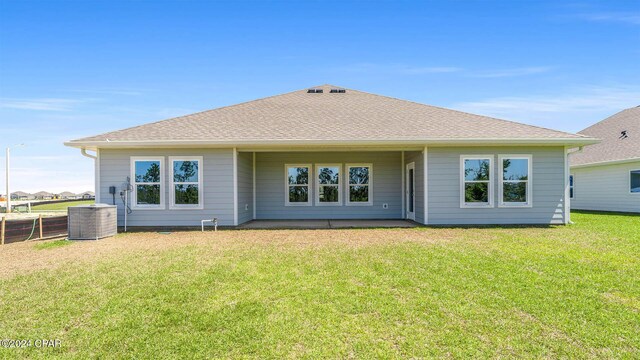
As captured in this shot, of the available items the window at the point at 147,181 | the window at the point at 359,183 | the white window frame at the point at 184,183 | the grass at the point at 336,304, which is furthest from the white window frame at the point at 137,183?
the window at the point at 359,183

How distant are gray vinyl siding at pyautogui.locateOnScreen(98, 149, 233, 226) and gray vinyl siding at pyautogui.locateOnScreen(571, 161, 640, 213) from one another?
1664 centimetres

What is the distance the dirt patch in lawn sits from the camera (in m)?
6.30

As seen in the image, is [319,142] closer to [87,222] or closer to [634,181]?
[87,222]

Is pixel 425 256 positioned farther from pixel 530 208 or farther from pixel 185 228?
pixel 185 228

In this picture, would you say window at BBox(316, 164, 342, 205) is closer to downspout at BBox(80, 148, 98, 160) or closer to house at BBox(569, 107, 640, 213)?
downspout at BBox(80, 148, 98, 160)

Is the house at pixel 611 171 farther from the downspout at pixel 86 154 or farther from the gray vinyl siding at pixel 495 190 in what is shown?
the downspout at pixel 86 154

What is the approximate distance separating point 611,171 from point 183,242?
18326 millimetres

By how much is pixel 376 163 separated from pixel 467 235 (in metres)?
5.03

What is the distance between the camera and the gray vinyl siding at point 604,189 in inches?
567

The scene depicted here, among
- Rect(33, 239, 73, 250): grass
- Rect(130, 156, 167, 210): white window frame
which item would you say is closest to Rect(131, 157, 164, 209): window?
Rect(130, 156, 167, 210): white window frame

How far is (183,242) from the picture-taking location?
792 cm

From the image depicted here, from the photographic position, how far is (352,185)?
12.7 m

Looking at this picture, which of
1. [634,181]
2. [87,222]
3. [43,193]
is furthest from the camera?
[43,193]

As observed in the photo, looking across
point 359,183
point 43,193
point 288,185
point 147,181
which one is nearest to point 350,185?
point 359,183
